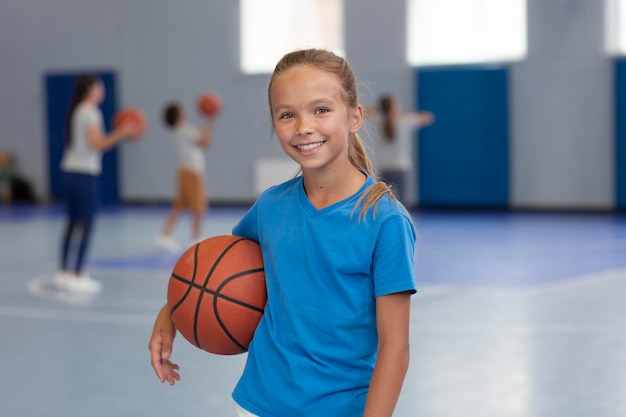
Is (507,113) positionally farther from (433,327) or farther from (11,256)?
(433,327)

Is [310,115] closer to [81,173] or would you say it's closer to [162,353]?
[162,353]

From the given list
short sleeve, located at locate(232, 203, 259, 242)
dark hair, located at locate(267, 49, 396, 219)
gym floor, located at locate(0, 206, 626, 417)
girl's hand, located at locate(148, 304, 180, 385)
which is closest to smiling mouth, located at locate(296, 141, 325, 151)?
dark hair, located at locate(267, 49, 396, 219)

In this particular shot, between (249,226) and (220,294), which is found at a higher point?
(249,226)

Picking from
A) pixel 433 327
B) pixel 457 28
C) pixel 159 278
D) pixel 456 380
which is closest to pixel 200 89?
pixel 457 28

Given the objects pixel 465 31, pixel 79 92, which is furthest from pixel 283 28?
pixel 79 92

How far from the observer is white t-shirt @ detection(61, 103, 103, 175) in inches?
255

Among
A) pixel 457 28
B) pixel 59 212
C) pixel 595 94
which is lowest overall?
pixel 59 212

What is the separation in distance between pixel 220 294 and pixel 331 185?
0.53 m

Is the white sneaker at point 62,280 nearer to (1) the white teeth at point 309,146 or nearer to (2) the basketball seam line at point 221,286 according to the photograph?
(2) the basketball seam line at point 221,286

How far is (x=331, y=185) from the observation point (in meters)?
1.81

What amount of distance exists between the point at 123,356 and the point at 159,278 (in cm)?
254

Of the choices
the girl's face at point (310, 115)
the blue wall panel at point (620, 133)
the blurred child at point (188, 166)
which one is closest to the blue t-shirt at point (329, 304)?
the girl's face at point (310, 115)

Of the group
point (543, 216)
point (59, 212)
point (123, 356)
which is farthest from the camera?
point (59, 212)

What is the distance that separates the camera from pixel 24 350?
15.8ft
